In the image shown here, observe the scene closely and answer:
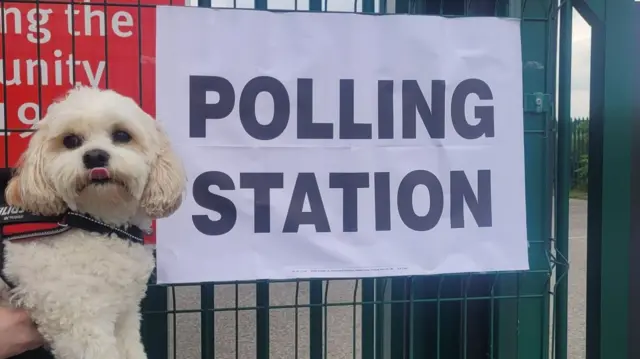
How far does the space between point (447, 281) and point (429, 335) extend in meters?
0.31

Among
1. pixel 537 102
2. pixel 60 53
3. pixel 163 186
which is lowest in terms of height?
pixel 163 186

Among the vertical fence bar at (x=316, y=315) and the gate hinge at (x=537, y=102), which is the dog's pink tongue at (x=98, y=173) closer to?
the vertical fence bar at (x=316, y=315)

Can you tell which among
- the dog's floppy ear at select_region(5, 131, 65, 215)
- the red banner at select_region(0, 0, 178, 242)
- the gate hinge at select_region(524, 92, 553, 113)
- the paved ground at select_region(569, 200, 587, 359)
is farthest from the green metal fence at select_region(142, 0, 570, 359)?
the paved ground at select_region(569, 200, 587, 359)

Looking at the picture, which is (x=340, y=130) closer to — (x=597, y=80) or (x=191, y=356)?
(x=597, y=80)

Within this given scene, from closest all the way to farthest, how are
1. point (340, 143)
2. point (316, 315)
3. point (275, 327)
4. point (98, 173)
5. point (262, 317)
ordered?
point (98, 173) → point (340, 143) → point (262, 317) → point (316, 315) → point (275, 327)

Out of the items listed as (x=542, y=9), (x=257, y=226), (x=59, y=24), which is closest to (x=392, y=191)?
(x=257, y=226)

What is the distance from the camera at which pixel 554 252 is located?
3.01 m

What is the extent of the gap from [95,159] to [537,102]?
6.48 ft

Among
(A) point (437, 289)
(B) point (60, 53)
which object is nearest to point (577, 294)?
(A) point (437, 289)

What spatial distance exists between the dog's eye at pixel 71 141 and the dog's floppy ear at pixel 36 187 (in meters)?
0.06

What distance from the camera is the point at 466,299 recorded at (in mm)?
2955

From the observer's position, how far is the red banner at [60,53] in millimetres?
3006

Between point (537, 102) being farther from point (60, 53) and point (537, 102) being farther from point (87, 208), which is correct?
point (60, 53)

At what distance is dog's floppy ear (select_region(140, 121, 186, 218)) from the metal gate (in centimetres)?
75
